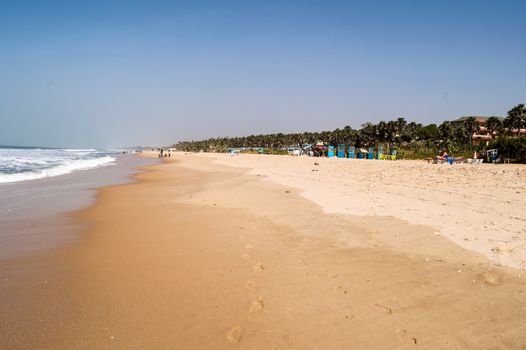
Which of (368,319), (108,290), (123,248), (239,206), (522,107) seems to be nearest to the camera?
(368,319)

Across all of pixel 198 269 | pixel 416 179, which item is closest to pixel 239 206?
pixel 198 269

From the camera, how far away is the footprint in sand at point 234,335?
3.71 m

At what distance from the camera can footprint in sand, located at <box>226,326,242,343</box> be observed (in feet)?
12.2

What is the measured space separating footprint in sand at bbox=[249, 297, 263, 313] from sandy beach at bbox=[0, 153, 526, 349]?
1.2 inches

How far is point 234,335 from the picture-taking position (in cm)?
380

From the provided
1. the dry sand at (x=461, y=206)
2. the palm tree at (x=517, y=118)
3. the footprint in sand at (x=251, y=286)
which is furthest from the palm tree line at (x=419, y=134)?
the footprint in sand at (x=251, y=286)

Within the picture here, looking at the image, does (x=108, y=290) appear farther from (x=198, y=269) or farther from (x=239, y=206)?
(x=239, y=206)

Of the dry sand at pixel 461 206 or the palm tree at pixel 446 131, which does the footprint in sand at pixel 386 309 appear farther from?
the palm tree at pixel 446 131

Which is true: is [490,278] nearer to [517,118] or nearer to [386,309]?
[386,309]

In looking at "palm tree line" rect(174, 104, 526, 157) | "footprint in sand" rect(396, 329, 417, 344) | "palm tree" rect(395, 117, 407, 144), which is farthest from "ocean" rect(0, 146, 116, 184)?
"palm tree" rect(395, 117, 407, 144)

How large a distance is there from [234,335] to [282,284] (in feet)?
4.99

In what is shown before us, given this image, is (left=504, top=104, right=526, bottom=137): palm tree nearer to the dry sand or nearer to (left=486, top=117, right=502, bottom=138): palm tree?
(left=486, top=117, right=502, bottom=138): palm tree

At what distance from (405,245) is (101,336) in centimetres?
542

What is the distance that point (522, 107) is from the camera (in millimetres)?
67250
